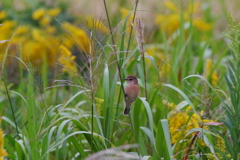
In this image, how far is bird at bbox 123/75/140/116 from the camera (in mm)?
2882

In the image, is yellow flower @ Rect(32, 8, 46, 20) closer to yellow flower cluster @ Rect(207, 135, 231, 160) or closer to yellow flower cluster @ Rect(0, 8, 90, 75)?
yellow flower cluster @ Rect(0, 8, 90, 75)

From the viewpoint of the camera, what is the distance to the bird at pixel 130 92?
9.45ft

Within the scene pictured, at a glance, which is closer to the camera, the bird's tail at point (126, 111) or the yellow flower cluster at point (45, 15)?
the bird's tail at point (126, 111)

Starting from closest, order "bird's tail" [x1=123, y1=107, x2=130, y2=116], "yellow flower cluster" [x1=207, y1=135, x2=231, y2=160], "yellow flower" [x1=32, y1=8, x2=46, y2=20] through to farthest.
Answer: "yellow flower cluster" [x1=207, y1=135, x2=231, y2=160], "bird's tail" [x1=123, y1=107, x2=130, y2=116], "yellow flower" [x1=32, y1=8, x2=46, y2=20]

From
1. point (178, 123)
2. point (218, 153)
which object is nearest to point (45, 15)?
point (178, 123)

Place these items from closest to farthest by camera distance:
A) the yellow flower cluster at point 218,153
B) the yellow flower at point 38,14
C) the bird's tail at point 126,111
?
the yellow flower cluster at point 218,153
the bird's tail at point 126,111
the yellow flower at point 38,14

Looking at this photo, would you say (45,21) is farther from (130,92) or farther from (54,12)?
(130,92)

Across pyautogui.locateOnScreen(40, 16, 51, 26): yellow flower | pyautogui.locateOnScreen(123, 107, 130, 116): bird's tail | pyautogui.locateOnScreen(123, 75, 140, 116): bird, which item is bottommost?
pyautogui.locateOnScreen(123, 107, 130, 116): bird's tail

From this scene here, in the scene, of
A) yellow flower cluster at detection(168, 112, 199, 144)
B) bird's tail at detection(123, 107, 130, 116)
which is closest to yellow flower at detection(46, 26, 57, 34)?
bird's tail at detection(123, 107, 130, 116)

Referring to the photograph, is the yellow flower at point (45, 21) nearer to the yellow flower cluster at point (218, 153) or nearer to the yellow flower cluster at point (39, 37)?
the yellow flower cluster at point (39, 37)

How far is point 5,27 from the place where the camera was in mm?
5422

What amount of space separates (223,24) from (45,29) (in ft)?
10.0

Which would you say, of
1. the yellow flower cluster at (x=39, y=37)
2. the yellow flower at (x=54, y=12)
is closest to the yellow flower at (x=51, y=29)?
the yellow flower cluster at (x=39, y=37)

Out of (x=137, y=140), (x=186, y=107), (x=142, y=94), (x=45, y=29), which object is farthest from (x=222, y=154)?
(x=45, y=29)
